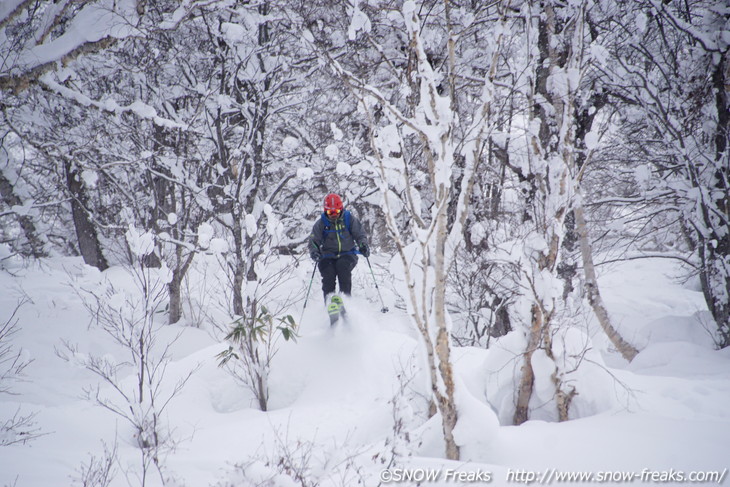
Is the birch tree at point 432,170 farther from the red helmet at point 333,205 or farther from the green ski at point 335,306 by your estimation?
the green ski at point 335,306

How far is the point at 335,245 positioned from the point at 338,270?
1.34ft

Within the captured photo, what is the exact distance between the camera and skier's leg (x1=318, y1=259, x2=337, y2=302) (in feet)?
18.6

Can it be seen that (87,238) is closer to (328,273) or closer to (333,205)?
(328,273)

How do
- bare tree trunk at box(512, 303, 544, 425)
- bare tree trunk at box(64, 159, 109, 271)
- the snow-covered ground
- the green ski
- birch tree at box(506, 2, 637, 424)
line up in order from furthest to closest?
bare tree trunk at box(64, 159, 109, 271), the green ski, bare tree trunk at box(512, 303, 544, 425), birch tree at box(506, 2, 637, 424), the snow-covered ground

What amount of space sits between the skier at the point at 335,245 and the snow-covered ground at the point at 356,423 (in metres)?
0.51

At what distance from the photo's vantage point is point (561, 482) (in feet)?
7.72

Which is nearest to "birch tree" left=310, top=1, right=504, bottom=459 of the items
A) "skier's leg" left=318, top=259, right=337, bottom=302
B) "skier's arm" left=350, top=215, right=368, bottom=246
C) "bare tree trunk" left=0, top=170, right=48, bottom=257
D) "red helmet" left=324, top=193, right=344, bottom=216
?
"red helmet" left=324, top=193, right=344, bottom=216

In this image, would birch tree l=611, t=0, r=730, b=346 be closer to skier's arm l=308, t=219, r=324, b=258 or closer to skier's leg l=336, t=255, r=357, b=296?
skier's leg l=336, t=255, r=357, b=296

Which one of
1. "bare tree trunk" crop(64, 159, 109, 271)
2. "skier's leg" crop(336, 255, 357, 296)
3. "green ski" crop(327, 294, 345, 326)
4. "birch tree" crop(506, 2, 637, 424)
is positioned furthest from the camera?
"bare tree trunk" crop(64, 159, 109, 271)

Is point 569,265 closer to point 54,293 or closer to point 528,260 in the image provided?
point 528,260

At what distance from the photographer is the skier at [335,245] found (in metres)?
5.43

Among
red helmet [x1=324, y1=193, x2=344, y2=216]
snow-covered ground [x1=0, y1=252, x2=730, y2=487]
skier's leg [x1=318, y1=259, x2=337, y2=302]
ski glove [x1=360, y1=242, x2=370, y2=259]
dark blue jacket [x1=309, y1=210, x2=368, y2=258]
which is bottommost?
snow-covered ground [x1=0, y1=252, x2=730, y2=487]

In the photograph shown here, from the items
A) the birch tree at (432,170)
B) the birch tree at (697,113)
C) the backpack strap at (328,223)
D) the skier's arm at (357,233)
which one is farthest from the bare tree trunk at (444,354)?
the birch tree at (697,113)

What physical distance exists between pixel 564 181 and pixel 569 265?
413cm
